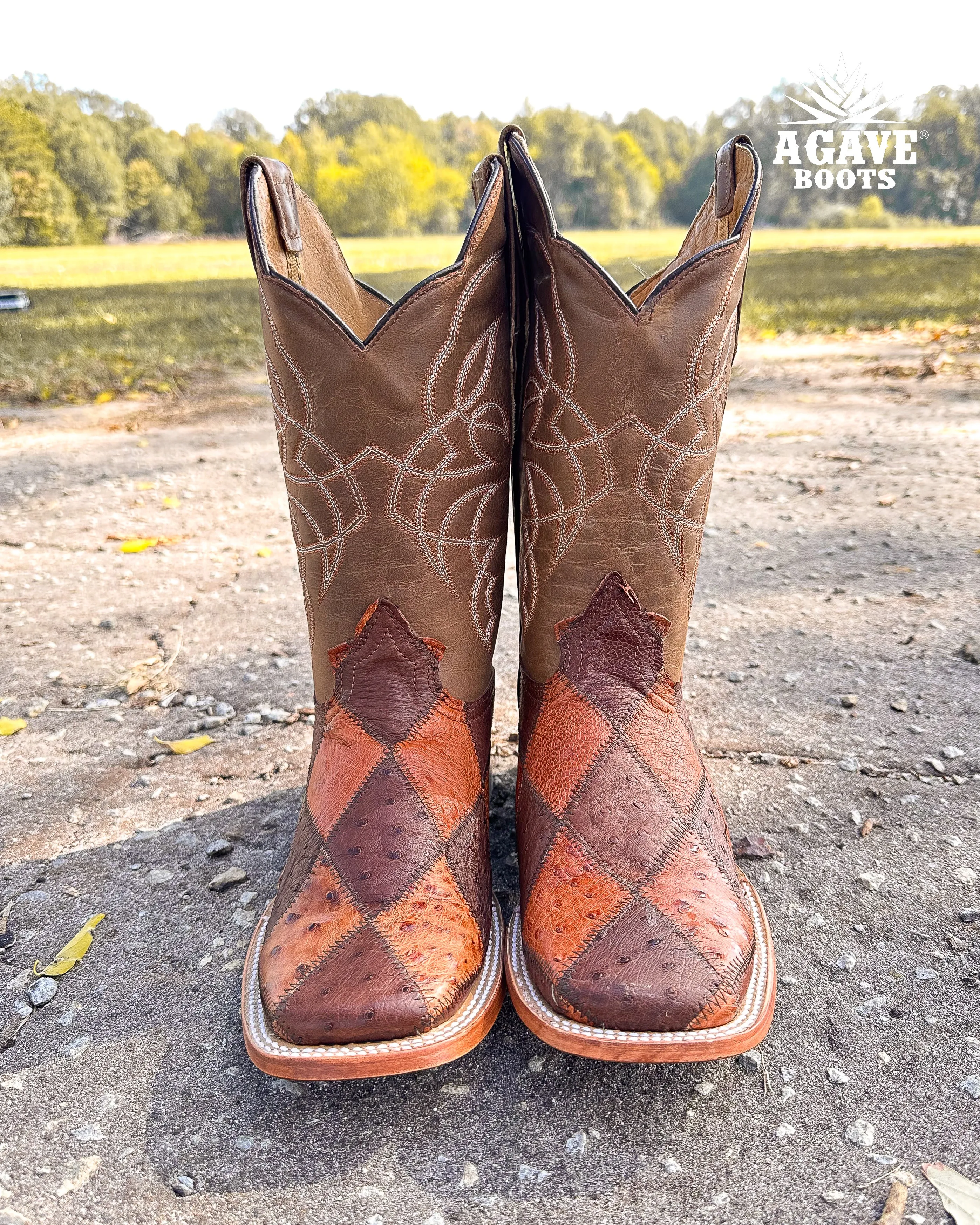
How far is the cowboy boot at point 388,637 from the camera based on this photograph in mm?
931

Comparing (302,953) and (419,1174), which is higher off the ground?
(302,953)

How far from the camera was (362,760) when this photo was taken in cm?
113

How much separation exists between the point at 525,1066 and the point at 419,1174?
17 cm

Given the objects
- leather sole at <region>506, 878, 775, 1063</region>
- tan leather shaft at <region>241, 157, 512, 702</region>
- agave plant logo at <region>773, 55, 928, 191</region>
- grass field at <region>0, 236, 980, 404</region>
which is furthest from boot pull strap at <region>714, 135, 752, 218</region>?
agave plant logo at <region>773, 55, 928, 191</region>

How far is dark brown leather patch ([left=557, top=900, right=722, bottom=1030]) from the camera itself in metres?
0.90

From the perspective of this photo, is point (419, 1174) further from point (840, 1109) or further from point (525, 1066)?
point (840, 1109)

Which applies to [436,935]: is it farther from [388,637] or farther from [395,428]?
[395,428]

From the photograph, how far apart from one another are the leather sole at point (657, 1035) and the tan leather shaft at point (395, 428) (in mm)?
433

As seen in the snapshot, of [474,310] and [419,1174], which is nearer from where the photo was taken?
[419,1174]

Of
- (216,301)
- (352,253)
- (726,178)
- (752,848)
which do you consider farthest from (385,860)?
(352,253)

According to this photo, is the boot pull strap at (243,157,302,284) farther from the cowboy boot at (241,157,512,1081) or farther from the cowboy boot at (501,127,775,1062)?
the cowboy boot at (501,127,775,1062)

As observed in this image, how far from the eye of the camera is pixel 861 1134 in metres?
0.90

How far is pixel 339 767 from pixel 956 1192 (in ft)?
2.61

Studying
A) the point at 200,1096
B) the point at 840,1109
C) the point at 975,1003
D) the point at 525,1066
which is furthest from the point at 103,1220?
the point at 975,1003
